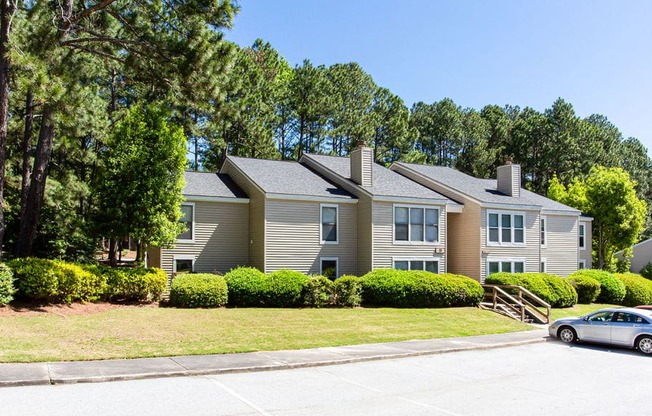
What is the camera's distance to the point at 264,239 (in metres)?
25.4

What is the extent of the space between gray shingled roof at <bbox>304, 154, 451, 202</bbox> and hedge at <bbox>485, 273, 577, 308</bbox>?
4940 mm

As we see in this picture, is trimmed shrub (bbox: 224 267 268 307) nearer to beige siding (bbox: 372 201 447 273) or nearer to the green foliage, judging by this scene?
the green foliage

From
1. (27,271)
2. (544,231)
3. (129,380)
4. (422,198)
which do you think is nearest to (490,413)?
(129,380)

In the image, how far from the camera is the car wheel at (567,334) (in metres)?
19.4

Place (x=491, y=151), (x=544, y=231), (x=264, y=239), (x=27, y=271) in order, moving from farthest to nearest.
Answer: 1. (x=491, y=151)
2. (x=544, y=231)
3. (x=264, y=239)
4. (x=27, y=271)

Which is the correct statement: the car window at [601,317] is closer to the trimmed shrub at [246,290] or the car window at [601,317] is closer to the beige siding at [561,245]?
the trimmed shrub at [246,290]

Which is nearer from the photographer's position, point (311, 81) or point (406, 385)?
point (406, 385)

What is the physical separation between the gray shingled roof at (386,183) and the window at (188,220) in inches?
333

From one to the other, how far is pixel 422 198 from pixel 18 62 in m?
→ 19.0

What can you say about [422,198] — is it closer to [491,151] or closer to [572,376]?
[572,376]

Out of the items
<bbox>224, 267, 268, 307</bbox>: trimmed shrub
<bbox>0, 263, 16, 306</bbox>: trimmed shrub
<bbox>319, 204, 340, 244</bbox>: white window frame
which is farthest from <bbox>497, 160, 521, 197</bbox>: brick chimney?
<bbox>0, 263, 16, 306</bbox>: trimmed shrub

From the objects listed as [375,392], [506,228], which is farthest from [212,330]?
[506,228]

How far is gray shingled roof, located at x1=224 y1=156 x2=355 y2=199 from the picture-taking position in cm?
2680

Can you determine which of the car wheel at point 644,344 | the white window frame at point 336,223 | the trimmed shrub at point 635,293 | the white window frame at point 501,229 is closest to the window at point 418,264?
the white window frame at point 336,223
